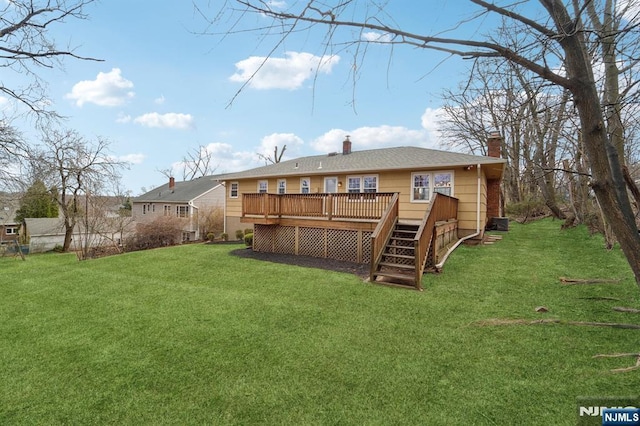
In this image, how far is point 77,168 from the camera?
1775 centimetres

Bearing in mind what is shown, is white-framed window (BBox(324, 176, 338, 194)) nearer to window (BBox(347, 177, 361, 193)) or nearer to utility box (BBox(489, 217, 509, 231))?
window (BBox(347, 177, 361, 193))

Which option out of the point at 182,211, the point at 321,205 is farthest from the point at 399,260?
the point at 182,211

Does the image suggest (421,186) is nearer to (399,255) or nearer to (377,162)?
(377,162)

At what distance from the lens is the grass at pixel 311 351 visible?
2857mm

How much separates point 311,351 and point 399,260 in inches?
184

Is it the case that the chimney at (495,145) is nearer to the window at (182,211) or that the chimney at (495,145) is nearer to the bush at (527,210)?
the bush at (527,210)

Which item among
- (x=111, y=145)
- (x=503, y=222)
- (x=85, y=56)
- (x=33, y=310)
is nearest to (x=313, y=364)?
(x=33, y=310)

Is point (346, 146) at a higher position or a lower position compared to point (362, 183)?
higher

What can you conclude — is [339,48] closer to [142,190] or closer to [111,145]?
[111,145]

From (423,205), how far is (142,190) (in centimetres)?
3532

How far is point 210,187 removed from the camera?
90.0ft

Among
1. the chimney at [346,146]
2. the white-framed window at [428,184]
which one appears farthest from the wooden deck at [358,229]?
the chimney at [346,146]

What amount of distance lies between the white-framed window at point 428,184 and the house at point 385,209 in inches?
1.4
